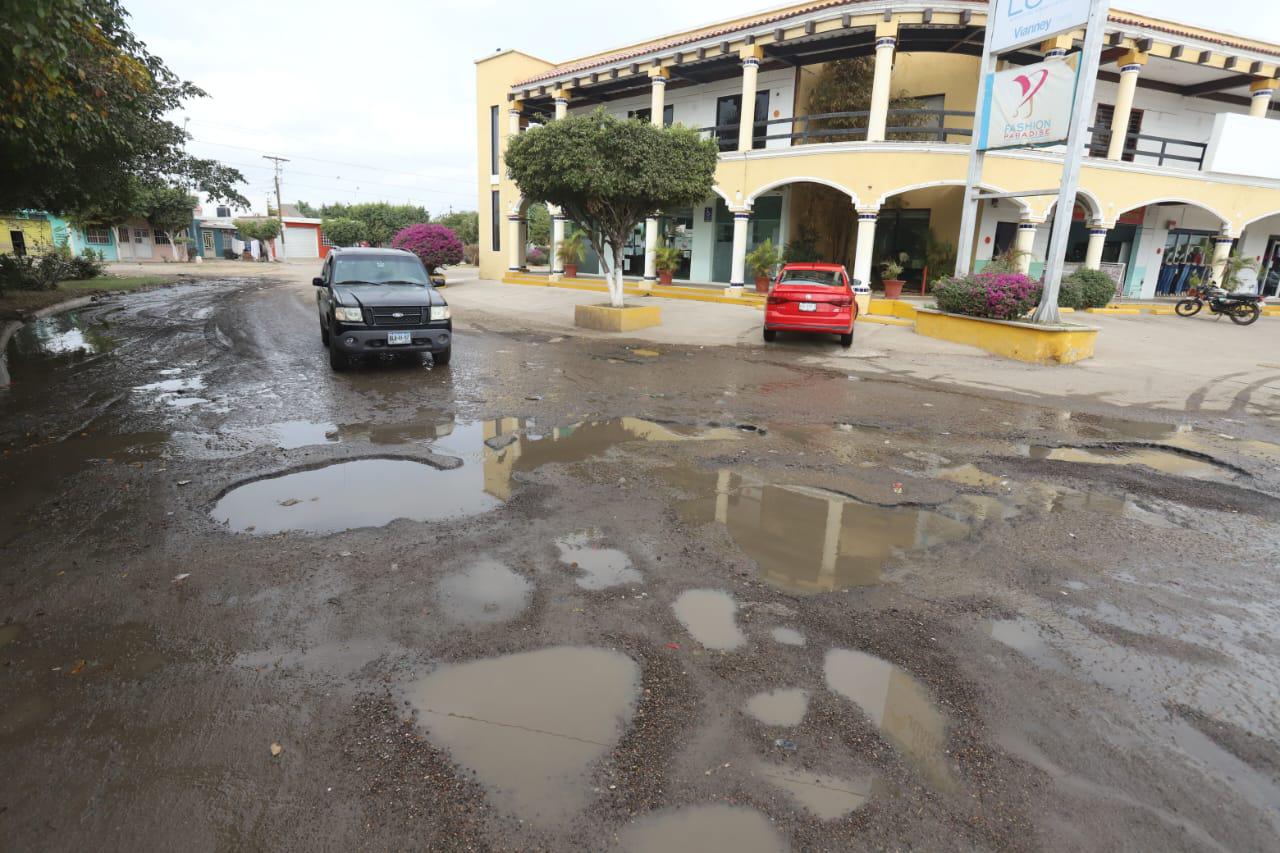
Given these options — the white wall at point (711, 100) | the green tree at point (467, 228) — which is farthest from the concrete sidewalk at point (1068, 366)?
the green tree at point (467, 228)

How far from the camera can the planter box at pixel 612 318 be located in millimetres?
16031

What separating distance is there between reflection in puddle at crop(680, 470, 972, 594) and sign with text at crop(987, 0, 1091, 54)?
1265cm

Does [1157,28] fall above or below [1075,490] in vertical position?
above

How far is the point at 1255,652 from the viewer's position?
143 inches

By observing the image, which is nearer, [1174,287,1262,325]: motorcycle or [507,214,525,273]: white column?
[1174,287,1262,325]: motorcycle

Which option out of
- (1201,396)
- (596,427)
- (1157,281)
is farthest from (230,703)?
(1157,281)

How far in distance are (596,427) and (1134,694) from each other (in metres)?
5.50

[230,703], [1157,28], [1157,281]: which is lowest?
[230,703]

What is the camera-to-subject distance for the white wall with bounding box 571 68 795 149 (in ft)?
72.9

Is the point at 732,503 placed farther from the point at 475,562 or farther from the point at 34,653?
the point at 34,653

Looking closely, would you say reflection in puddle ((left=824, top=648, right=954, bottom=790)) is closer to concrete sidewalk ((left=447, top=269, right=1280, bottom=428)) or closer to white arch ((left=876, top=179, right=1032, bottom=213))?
concrete sidewalk ((left=447, top=269, right=1280, bottom=428))

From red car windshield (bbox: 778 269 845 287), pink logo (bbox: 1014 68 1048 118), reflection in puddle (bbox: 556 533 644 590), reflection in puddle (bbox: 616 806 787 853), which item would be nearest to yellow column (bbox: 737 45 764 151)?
pink logo (bbox: 1014 68 1048 118)

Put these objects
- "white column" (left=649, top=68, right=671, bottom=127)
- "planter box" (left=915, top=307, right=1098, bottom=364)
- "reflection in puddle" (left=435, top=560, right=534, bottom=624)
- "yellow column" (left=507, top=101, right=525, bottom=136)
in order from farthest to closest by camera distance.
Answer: "yellow column" (left=507, top=101, right=525, bottom=136) < "white column" (left=649, top=68, right=671, bottom=127) < "planter box" (left=915, top=307, right=1098, bottom=364) < "reflection in puddle" (left=435, top=560, right=534, bottom=624)

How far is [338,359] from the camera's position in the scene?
1037cm
